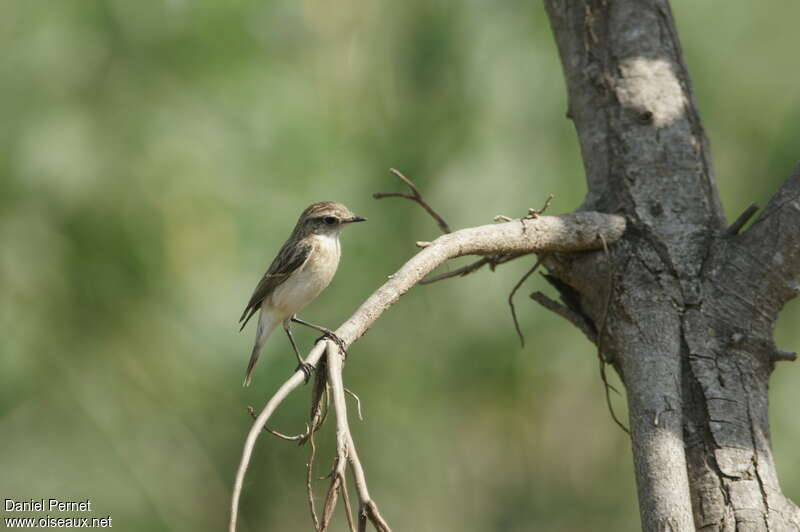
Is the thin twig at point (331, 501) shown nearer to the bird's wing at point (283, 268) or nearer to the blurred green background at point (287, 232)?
the bird's wing at point (283, 268)

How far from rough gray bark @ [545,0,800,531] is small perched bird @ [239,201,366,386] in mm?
1601

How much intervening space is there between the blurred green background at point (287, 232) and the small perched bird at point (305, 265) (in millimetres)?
1437

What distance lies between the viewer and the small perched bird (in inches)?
180

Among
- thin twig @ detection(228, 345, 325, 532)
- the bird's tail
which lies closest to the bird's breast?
the bird's tail

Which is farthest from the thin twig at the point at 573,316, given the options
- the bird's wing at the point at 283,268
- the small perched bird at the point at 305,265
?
the bird's wing at the point at 283,268

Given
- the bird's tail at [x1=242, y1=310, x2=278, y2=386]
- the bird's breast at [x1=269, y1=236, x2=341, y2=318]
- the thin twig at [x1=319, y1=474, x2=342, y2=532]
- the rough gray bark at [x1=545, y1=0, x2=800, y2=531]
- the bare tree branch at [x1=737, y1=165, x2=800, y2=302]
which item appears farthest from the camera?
the bird's tail at [x1=242, y1=310, x2=278, y2=386]

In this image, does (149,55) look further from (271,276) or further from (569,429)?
(569,429)

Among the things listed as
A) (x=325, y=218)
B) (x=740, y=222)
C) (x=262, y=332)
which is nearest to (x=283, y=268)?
(x=325, y=218)

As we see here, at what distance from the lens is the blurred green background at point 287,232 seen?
21.0 ft

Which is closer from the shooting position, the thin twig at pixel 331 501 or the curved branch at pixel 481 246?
the thin twig at pixel 331 501

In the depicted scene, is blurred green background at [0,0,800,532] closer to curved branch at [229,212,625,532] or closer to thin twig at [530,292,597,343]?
thin twig at [530,292,597,343]

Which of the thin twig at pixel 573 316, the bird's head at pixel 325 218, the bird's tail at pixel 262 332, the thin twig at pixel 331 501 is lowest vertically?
the thin twig at pixel 331 501

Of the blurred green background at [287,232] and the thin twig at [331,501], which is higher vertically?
the blurred green background at [287,232]

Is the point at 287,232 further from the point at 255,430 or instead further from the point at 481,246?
the point at 255,430
